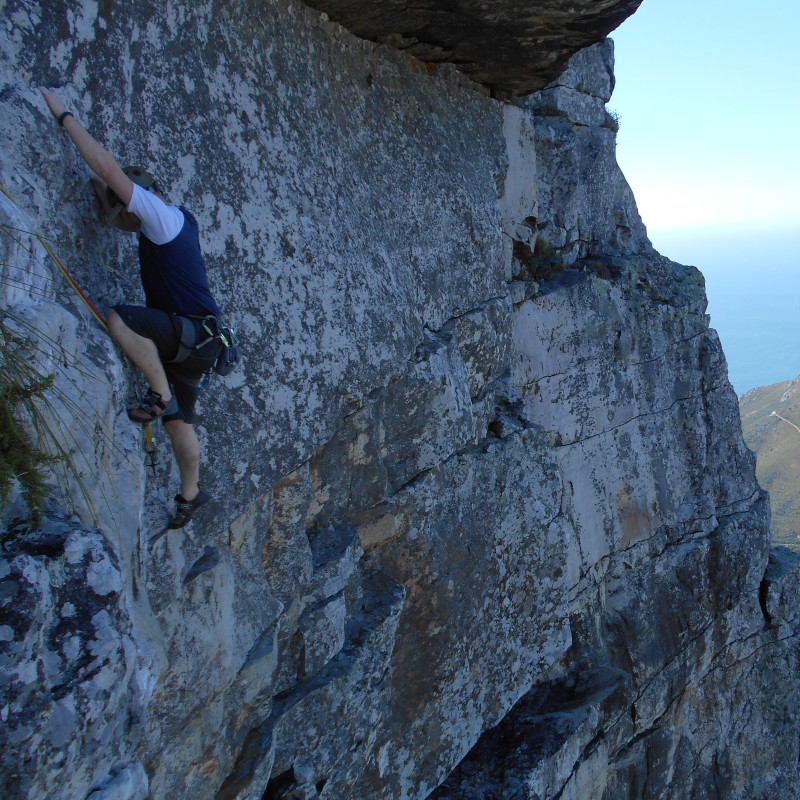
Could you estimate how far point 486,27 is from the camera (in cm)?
730

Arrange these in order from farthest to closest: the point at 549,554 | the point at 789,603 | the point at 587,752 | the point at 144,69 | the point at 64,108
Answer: the point at 789,603, the point at 587,752, the point at 549,554, the point at 144,69, the point at 64,108

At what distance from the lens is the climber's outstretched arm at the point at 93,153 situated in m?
3.99

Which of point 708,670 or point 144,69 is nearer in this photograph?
point 144,69

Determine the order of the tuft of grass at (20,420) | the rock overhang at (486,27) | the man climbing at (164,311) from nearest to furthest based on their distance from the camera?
the tuft of grass at (20,420) < the man climbing at (164,311) < the rock overhang at (486,27)

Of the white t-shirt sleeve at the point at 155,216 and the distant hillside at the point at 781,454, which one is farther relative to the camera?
the distant hillside at the point at 781,454

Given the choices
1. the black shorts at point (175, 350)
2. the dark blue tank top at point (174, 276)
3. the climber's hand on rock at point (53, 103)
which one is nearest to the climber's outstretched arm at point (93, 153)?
the climber's hand on rock at point (53, 103)

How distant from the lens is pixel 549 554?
26.7 ft

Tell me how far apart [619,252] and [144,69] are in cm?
830

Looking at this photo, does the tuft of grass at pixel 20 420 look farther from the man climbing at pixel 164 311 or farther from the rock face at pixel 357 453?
the man climbing at pixel 164 311

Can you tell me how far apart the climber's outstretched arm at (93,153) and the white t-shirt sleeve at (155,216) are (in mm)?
47

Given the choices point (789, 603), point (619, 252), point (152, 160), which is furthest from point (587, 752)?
point (152, 160)

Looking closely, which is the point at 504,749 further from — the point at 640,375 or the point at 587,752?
the point at 640,375

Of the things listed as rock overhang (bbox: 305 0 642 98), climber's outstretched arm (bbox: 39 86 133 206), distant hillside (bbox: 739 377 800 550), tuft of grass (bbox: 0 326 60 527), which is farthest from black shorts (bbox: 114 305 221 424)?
distant hillside (bbox: 739 377 800 550)

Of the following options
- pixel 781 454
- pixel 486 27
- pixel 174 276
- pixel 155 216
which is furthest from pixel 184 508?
pixel 781 454
